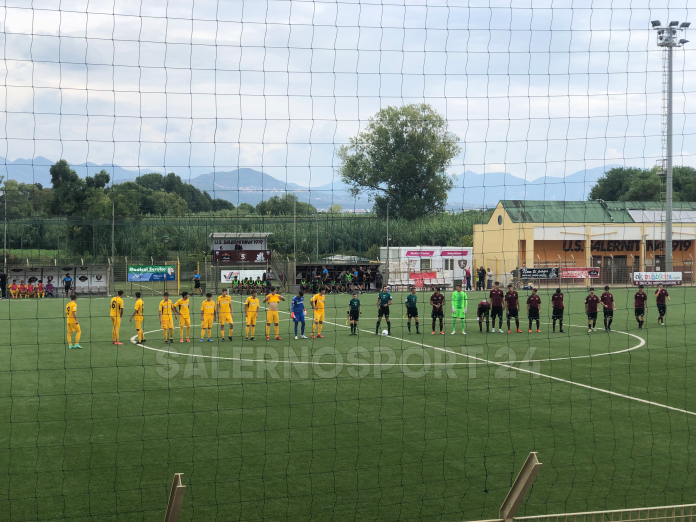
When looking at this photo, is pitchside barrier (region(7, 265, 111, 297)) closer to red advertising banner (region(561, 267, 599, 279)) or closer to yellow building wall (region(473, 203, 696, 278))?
yellow building wall (region(473, 203, 696, 278))

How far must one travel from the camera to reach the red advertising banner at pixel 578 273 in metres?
44.2

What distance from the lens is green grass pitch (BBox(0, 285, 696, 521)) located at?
720 centimetres

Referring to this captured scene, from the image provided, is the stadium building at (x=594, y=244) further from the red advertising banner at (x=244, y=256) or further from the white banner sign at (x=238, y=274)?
the white banner sign at (x=238, y=274)

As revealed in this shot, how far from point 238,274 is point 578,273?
22.4 meters

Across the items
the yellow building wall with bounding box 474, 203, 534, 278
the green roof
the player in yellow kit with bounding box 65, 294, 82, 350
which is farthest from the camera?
the yellow building wall with bounding box 474, 203, 534, 278

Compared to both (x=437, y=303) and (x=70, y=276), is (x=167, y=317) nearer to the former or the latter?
(x=437, y=303)

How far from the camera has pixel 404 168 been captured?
20250mm

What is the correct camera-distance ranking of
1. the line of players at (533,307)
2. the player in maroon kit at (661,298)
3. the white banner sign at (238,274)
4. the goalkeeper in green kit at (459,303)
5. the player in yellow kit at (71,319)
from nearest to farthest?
the player in yellow kit at (71,319) → the line of players at (533,307) → the goalkeeper in green kit at (459,303) → the player in maroon kit at (661,298) → the white banner sign at (238,274)

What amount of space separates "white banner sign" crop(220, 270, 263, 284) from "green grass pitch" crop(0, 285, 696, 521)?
1000 inches

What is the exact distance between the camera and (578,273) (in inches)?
1766

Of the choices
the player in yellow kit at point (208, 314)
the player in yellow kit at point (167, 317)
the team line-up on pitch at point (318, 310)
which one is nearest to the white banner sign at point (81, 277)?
the team line-up on pitch at point (318, 310)

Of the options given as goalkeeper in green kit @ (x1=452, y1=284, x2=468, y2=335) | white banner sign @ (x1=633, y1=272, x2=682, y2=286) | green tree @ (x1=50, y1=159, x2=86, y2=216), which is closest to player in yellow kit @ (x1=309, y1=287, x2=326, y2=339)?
goalkeeper in green kit @ (x1=452, y1=284, x2=468, y2=335)

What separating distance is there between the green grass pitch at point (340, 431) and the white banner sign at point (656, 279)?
25250 millimetres

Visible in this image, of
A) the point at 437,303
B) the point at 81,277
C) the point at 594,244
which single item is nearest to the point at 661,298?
the point at 437,303
